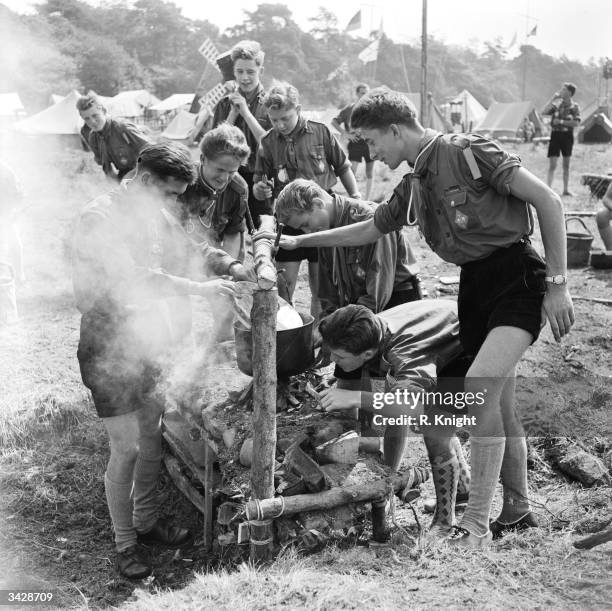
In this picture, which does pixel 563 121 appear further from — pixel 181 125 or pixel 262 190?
pixel 181 125

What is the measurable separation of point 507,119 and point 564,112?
26.2 meters

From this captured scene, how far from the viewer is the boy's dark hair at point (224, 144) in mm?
4410

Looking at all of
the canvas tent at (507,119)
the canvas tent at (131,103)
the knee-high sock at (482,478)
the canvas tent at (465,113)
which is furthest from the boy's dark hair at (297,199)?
the canvas tent at (131,103)

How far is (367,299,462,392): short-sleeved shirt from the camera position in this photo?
3.11 m

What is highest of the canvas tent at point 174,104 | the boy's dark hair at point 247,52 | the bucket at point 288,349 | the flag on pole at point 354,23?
the flag on pole at point 354,23

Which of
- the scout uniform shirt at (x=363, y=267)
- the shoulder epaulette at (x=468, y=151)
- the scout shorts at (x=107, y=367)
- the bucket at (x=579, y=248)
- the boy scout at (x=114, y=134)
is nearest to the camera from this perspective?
the shoulder epaulette at (x=468, y=151)

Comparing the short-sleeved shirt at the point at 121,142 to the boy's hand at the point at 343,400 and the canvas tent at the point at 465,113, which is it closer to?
the boy's hand at the point at 343,400

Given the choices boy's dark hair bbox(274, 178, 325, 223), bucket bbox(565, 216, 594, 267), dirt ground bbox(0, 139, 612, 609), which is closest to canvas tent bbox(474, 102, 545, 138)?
bucket bbox(565, 216, 594, 267)

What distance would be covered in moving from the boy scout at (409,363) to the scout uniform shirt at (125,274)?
3.02ft

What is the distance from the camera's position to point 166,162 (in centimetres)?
316

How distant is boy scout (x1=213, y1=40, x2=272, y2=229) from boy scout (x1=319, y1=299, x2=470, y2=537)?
3060 mm

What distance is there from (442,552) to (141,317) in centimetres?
192

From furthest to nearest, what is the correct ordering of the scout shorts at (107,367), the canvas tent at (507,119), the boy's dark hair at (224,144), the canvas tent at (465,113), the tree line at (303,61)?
the tree line at (303,61) → the canvas tent at (465,113) → the canvas tent at (507,119) → the boy's dark hair at (224,144) → the scout shorts at (107,367)

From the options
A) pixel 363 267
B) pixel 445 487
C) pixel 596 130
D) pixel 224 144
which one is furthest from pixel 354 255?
pixel 596 130
